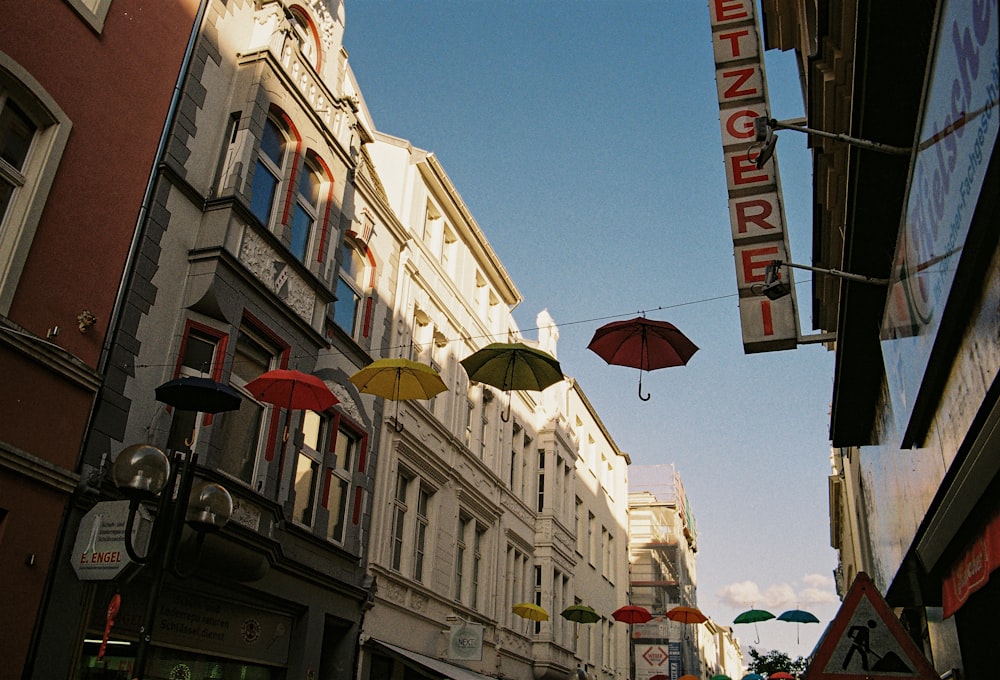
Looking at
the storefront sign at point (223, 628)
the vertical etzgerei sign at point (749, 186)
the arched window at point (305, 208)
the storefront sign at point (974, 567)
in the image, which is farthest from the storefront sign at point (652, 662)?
the storefront sign at point (974, 567)

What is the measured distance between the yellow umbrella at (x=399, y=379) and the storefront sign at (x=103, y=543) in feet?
12.8

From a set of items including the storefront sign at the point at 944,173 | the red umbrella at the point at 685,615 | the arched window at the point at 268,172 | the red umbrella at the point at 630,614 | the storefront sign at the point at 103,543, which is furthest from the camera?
the red umbrella at the point at 685,615

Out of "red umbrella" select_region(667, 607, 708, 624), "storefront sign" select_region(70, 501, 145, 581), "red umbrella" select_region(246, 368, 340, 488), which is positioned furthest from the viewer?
"red umbrella" select_region(667, 607, 708, 624)

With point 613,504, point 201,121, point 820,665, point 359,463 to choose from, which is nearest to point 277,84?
point 201,121

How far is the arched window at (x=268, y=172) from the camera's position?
13.6 meters

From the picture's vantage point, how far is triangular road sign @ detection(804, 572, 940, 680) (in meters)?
4.81

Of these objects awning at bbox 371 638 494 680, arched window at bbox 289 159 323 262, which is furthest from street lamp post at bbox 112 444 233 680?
awning at bbox 371 638 494 680

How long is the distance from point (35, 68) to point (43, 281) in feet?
8.16

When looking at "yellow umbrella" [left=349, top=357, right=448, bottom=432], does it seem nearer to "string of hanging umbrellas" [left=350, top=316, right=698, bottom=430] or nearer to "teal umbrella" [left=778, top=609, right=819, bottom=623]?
"string of hanging umbrellas" [left=350, top=316, right=698, bottom=430]

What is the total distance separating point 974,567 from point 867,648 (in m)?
1.21

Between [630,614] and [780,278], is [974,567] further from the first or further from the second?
[630,614]

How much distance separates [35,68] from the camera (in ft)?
31.5

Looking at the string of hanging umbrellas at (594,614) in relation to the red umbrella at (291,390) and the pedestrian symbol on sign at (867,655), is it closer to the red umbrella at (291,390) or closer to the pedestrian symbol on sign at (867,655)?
the red umbrella at (291,390)

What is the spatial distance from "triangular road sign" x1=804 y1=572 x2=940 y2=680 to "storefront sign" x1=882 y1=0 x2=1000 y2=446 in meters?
1.67
